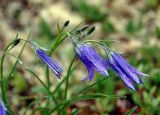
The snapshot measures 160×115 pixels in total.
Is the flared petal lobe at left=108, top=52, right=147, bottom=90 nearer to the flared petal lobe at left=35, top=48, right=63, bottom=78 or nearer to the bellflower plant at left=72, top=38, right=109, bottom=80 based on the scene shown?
the bellflower plant at left=72, top=38, right=109, bottom=80

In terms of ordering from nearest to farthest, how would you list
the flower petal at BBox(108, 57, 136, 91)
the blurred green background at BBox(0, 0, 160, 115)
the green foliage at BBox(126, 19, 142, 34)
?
the flower petal at BBox(108, 57, 136, 91) → the blurred green background at BBox(0, 0, 160, 115) → the green foliage at BBox(126, 19, 142, 34)

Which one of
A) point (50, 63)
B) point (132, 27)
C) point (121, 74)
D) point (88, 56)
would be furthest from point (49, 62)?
point (132, 27)

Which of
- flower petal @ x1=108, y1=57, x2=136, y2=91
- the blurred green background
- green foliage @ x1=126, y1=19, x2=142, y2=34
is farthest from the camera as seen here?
green foliage @ x1=126, y1=19, x2=142, y2=34

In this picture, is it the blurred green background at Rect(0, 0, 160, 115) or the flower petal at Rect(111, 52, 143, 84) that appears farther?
the blurred green background at Rect(0, 0, 160, 115)

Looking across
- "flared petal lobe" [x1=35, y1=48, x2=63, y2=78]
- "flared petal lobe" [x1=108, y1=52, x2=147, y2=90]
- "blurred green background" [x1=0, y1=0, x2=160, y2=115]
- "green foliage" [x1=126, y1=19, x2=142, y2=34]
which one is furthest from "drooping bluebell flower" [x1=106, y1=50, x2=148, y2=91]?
"green foliage" [x1=126, y1=19, x2=142, y2=34]

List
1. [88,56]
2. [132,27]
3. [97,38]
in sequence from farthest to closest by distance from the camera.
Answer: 1. [97,38]
2. [132,27]
3. [88,56]

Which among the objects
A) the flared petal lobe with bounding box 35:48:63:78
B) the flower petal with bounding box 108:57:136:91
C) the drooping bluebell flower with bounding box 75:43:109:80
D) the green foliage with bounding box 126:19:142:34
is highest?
the green foliage with bounding box 126:19:142:34

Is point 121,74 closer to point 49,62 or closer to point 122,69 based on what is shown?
point 122,69

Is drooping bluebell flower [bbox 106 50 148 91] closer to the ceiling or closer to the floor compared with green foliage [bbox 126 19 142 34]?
closer to the floor
